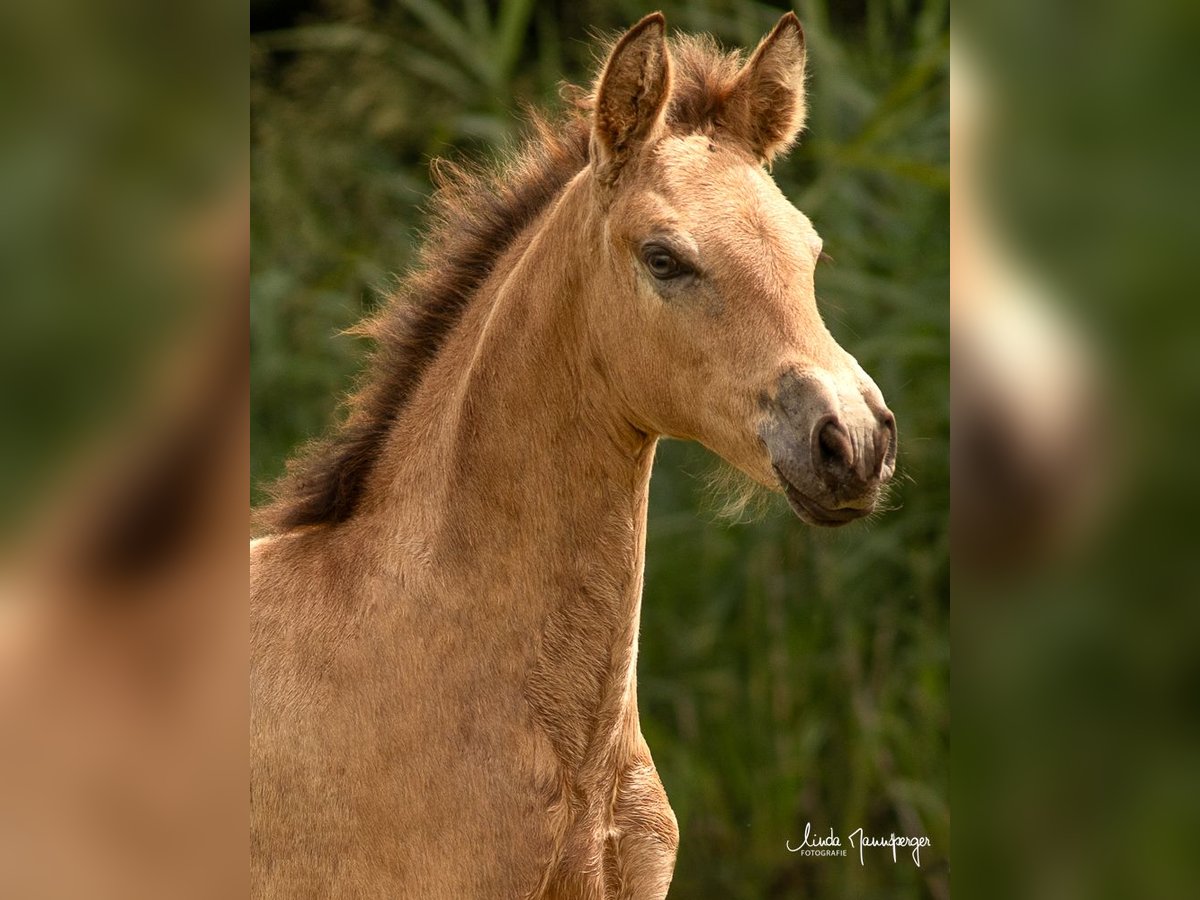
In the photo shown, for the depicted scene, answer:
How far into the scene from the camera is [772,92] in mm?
2410

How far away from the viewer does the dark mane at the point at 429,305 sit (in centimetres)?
250

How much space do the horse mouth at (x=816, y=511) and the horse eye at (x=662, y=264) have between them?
1.28 ft

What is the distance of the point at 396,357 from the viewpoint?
2545 millimetres

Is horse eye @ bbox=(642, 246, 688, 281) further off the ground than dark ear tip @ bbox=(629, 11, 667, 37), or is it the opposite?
dark ear tip @ bbox=(629, 11, 667, 37)

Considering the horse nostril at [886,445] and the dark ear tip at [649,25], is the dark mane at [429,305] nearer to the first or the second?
the dark ear tip at [649,25]

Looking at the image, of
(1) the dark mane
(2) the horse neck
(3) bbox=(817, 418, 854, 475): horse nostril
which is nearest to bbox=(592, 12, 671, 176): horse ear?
(2) the horse neck

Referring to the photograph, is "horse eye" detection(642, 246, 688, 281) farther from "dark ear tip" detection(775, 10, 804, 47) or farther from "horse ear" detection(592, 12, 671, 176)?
"dark ear tip" detection(775, 10, 804, 47)

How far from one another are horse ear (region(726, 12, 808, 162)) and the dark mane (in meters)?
0.11

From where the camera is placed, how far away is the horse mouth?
2.03 meters
